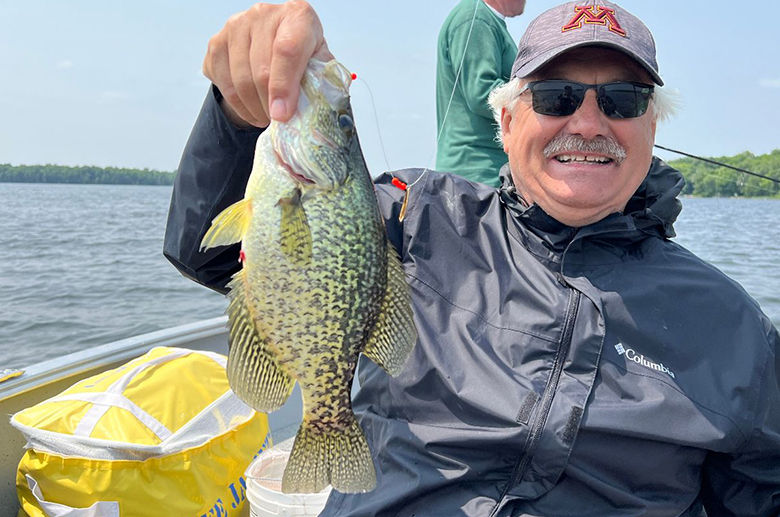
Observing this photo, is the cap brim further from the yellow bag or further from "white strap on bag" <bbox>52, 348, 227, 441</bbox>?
"white strap on bag" <bbox>52, 348, 227, 441</bbox>

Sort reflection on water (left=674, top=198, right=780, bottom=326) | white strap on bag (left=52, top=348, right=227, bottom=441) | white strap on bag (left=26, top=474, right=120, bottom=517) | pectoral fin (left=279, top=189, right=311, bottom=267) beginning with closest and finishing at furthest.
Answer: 1. pectoral fin (left=279, top=189, right=311, bottom=267)
2. white strap on bag (left=26, top=474, right=120, bottom=517)
3. white strap on bag (left=52, top=348, right=227, bottom=441)
4. reflection on water (left=674, top=198, right=780, bottom=326)

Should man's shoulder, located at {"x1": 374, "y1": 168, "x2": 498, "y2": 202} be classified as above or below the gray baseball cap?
below

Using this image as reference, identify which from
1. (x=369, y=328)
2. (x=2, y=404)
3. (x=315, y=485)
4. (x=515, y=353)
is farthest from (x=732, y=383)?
(x=2, y=404)

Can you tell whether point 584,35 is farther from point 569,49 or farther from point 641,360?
point 641,360

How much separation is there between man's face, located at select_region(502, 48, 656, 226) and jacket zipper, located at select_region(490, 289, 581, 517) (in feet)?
1.53

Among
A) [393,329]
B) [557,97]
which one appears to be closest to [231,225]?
[393,329]

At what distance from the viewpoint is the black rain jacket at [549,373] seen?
179 centimetres

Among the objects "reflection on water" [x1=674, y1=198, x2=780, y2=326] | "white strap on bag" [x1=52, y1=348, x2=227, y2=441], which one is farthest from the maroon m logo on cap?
"reflection on water" [x1=674, y1=198, x2=780, y2=326]

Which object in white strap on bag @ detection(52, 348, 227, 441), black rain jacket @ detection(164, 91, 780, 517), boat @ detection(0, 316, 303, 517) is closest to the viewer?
black rain jacket @ detection(164, 91, 780, 517)

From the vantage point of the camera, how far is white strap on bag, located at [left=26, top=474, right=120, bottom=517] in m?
2.38

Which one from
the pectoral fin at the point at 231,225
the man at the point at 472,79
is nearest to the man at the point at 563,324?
the pectoral fin at the point at 231,225

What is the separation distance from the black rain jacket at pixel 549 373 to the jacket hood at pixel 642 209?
1 centimetres

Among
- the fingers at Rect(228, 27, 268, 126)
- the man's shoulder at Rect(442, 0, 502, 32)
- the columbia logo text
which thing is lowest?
the columbia logo text

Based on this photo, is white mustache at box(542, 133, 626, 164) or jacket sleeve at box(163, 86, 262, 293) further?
white mustache at box(542, 133, 626, 164)
